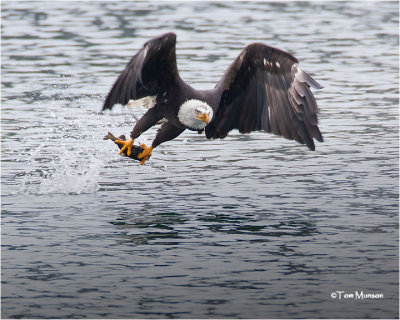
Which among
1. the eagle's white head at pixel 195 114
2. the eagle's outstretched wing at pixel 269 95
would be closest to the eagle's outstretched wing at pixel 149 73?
the eagle's white head at pixel 195 114

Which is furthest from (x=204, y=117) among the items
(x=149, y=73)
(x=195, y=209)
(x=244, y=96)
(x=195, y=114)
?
(x=195, y=209)

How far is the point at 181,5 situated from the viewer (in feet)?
113

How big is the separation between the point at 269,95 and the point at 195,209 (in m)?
1.53

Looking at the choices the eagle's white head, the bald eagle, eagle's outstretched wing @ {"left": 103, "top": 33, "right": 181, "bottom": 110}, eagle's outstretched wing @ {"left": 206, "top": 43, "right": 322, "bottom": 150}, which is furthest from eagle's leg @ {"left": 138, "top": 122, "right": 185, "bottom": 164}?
eagle's outstretched wing @ {"left": 206, "top": 43, "right": 322, "bottom": 150}

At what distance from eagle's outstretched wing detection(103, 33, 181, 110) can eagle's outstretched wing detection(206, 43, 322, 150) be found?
79 centimetres

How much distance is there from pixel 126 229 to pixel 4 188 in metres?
2.33

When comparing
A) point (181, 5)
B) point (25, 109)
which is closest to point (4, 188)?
point (25, 109)

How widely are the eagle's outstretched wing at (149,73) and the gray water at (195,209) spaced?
Result: 4.43 feet

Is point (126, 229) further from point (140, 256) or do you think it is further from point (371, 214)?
point (371, 214)

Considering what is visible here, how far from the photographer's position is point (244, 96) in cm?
1124

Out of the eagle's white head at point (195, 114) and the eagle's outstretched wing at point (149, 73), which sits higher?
the eagle's outstretched wing at point (149, 73)

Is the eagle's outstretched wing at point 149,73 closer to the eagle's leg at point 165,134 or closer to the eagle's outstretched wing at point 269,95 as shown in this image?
the eagle's leg at point 165,134

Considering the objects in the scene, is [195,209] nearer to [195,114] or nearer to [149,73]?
[195,114]

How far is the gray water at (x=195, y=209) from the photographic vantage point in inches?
324
